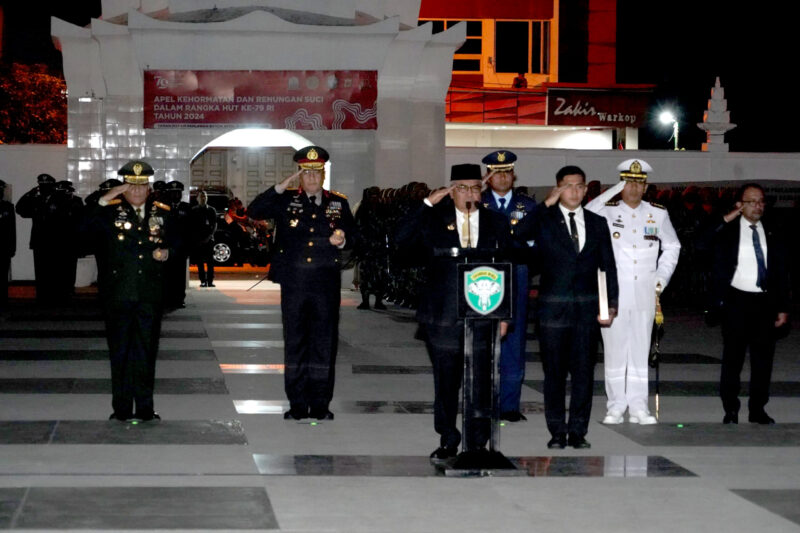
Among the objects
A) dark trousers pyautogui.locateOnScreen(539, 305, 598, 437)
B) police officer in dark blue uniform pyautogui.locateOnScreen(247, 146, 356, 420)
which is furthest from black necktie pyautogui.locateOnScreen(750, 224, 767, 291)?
police officer in dark blue uniform pyautogui.locateOnScreen(247, 146, 356, 420)

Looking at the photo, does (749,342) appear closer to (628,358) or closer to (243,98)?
(628,358)

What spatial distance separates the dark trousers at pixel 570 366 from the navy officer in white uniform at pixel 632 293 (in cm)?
101

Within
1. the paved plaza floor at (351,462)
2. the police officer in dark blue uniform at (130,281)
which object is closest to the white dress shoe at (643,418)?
the paved plaza floor at (351,462)

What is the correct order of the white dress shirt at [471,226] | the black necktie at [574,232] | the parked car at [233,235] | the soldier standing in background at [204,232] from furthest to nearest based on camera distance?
the parked car at [233,235] < the soldier standing in background at [204,232] < the black necktie at [574,232] < the white dress shirt at [471,226]

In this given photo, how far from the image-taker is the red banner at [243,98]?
27094mm

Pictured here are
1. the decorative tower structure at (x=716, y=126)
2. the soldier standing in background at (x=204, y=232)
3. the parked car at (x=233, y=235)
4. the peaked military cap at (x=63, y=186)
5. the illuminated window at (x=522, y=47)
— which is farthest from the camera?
the illuminated window at (x=522, y=47)

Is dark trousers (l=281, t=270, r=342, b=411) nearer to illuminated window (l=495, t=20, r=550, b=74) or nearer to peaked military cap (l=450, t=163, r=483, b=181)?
peaked military cap (l=450, t=163, r=483, b=181)

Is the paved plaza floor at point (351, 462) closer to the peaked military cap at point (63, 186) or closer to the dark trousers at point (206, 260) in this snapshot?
the peaked military cap at point (63, 186)

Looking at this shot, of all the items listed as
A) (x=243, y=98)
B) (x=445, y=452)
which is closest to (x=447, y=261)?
(x=445, y=452)

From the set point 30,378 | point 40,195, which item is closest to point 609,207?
point 30,378

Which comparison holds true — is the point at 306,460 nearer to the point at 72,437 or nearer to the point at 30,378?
the point at 72,437

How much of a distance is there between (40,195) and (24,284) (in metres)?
3.90

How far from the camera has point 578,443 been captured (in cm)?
989

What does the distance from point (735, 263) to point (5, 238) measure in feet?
47.3
